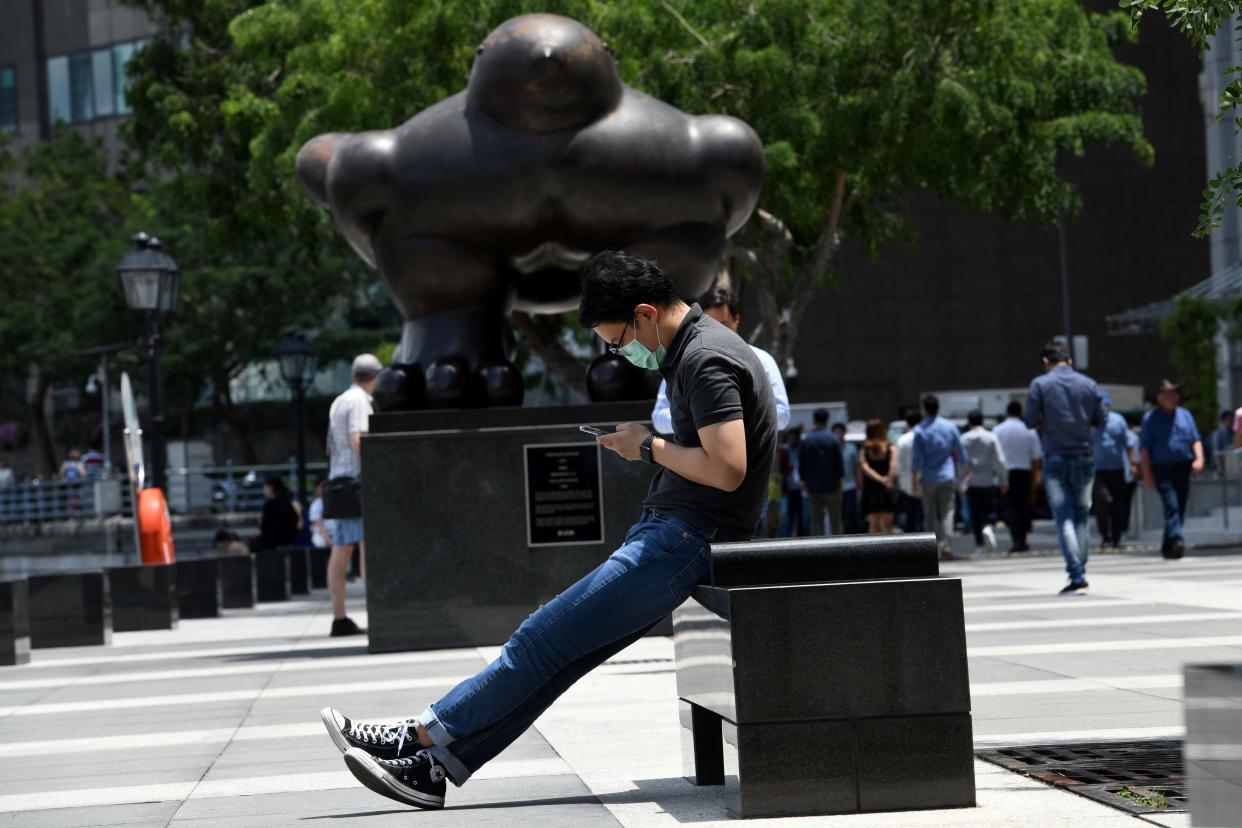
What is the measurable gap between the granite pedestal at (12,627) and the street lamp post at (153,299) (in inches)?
241

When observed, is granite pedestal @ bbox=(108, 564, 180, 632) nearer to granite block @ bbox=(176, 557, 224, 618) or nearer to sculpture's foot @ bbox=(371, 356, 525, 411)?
granite block @ bbox=(176, 557, 224, 618)

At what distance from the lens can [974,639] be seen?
31.7 ft

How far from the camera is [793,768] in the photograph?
4824 millimetres

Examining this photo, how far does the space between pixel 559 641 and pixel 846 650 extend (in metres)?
0.84

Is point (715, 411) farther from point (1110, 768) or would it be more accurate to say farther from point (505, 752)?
point (505, 752)

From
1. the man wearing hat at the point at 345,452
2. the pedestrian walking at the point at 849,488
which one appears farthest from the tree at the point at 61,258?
the man wearing hat at the point at 345,452

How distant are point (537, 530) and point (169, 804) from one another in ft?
15.7

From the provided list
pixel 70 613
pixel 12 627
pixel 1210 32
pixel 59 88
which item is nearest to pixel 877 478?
pixel 70 613

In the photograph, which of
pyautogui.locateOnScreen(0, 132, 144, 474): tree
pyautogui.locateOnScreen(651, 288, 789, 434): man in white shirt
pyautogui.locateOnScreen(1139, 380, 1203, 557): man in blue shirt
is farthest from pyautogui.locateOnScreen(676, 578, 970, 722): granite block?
pyautogui.locateOnScreen(0, 132, 144, 474): tree

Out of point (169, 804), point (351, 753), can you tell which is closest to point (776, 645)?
point (351, 753)

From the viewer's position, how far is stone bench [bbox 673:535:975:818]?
4.81m

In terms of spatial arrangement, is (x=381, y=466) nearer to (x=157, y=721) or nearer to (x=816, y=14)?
(x=157, y=721)

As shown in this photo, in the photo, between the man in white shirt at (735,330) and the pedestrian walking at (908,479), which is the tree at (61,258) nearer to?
the pedestrian walking at (908,479)

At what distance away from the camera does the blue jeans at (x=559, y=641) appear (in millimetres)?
5133
